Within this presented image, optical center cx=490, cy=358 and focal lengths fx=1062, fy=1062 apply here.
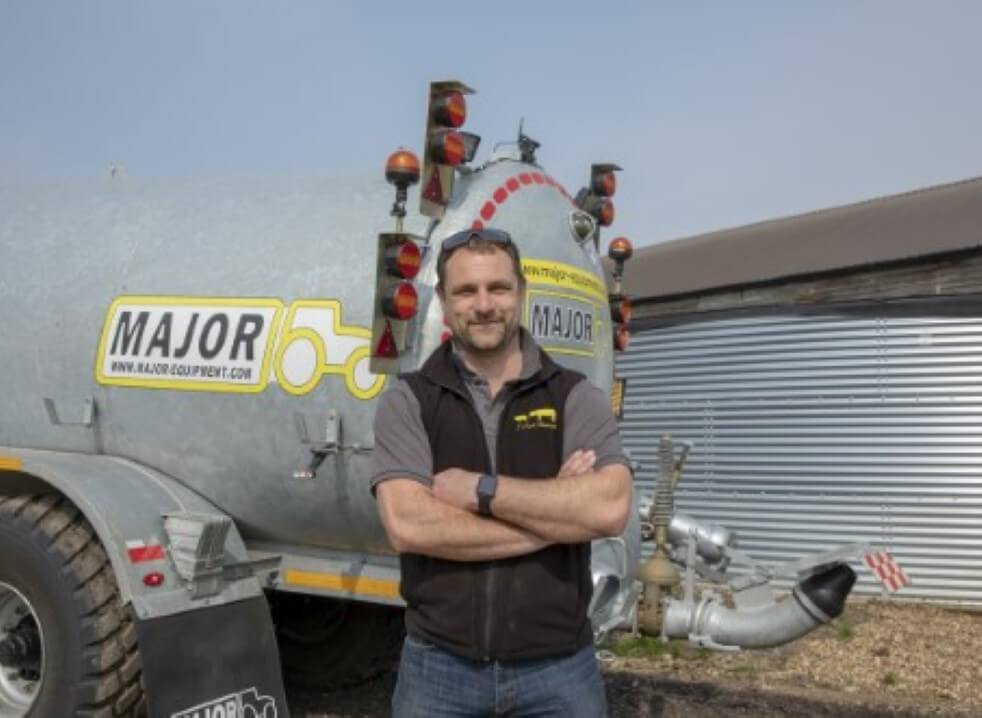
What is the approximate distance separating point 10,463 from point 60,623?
773 mm

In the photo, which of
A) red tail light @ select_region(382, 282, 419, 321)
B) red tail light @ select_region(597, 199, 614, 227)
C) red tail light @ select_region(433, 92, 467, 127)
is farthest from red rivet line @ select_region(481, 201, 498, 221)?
red tail light @ select_region(597, 199, 614, 227)

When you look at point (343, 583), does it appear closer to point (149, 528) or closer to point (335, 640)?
point (149, 528)

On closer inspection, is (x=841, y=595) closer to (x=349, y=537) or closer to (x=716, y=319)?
(x=349, y=537)

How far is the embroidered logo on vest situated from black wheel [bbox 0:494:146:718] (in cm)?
231

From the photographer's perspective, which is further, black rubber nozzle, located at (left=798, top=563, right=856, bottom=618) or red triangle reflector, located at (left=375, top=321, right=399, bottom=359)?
black rubber nozzle, located at (left=798, top=563, right=856, bottom=618)

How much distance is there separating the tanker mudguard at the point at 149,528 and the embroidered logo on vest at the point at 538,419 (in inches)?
81.1

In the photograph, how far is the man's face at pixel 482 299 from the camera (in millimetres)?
2740

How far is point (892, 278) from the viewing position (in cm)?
1149

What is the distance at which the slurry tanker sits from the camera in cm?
422

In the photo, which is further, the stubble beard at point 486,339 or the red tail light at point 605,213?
the red tail light at point 605,213

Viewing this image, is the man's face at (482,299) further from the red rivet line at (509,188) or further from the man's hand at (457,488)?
the red rivet line at (509,188)

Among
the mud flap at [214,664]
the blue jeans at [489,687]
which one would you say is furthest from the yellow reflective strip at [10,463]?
the blue jeans at [489,687]

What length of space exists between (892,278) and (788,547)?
3203 millimetres

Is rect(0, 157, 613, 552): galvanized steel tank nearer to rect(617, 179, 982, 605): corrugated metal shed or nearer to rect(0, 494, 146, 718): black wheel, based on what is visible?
rect(0, 494, 146, 718): black wheel
